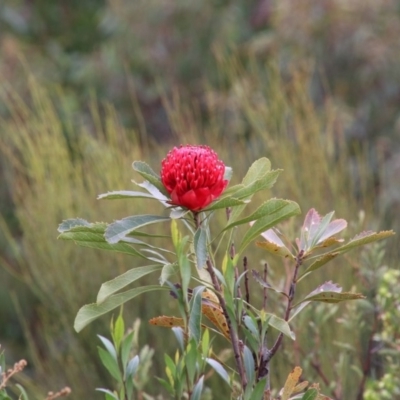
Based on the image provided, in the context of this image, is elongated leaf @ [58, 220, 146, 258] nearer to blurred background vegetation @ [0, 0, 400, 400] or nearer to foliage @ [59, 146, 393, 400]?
foliage @ [59, 146, 393, 400]

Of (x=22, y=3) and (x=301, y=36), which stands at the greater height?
(x=22, y=3)

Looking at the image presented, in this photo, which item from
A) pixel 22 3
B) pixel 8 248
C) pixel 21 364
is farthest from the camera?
pixel 22 3

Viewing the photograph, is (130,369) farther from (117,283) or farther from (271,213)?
(271,213)

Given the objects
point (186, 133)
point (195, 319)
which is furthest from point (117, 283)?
point (186, 133)

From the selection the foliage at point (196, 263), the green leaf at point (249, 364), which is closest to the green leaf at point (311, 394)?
the foliage at point (196, 263)

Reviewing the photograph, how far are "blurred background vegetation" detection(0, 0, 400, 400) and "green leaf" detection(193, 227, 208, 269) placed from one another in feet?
3.03

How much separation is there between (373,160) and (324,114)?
0.60 metres

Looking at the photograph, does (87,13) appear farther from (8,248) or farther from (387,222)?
(387,222)

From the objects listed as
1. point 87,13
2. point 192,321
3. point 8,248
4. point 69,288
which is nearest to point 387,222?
→ point 69,288

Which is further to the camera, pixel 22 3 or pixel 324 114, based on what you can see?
pixel 22 3

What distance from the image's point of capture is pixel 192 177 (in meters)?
1.49

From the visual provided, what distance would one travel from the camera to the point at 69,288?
361 cm

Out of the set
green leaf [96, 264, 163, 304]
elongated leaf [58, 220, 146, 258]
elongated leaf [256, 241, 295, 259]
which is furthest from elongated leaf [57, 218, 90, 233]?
elongated leaf [256, 241, 295, 259]

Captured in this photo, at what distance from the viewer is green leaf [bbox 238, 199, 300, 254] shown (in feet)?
5.02
